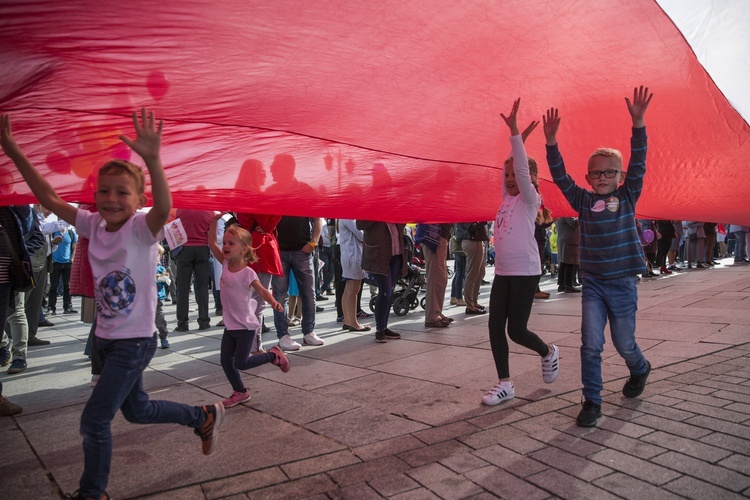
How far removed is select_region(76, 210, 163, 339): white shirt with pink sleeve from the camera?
2615 millimetres

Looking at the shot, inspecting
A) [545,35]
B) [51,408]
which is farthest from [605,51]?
[51,408]

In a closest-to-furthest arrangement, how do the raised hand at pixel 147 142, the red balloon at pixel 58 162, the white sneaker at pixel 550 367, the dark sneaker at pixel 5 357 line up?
the raised hand at pixel 147 142 → the red balloon at pixel 58 162 → the white sneaker at pixel 550 367 → the dark sneaker at pixel 5 357

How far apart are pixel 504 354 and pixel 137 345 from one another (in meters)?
2.47

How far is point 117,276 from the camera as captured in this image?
2.63m

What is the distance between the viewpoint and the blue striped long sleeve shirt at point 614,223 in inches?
144

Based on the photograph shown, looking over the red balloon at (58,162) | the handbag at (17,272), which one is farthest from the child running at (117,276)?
the handbag at (17,272)

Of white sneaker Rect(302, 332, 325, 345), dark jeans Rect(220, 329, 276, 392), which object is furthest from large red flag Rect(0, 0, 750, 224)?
white sneaker Rect(302, 332, 325, 345)

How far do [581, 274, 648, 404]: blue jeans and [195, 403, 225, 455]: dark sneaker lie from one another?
2.22m

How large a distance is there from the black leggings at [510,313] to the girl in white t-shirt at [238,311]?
165 centimetres

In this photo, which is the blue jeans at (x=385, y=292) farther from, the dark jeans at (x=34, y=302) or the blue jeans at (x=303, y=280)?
the dark jeans at (x=34, y=302)

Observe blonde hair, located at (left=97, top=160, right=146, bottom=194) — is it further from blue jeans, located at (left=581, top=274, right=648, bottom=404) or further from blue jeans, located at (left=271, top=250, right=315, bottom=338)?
blue jeans, located at (left=271, top=250, right=315, bottom=338)

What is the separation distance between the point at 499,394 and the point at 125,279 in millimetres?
2498

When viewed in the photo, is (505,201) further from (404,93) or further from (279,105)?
(279,105)

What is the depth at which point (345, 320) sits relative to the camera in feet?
26.6
